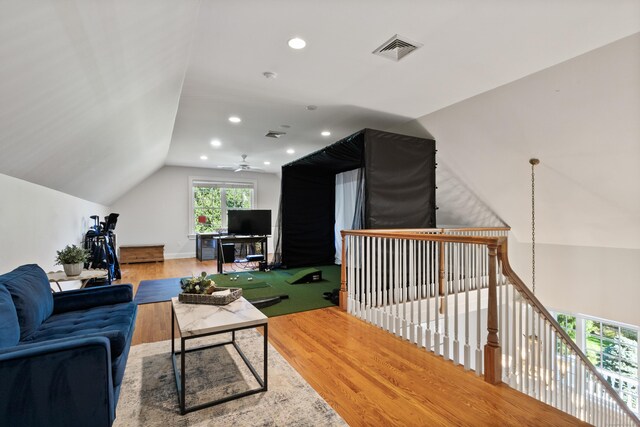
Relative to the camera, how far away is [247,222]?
7016 millimetres

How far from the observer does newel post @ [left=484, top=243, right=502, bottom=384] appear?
2209 millimetres

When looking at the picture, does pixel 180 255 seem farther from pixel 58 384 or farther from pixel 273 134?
pixel 58 384

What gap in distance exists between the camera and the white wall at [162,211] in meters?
8.29

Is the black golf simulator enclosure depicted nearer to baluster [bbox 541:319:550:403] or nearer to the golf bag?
baluster [bbox 541:319:550:403]

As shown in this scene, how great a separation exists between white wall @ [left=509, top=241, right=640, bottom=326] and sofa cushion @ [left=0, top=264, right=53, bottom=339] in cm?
683

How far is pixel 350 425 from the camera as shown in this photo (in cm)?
176

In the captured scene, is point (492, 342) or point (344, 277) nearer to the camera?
point (492, 342)

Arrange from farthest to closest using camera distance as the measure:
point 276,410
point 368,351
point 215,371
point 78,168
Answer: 1. point 78,168
2. point 368,351
3. point 215,371
4. point 276,410

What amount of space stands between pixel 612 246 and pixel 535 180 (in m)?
1.71

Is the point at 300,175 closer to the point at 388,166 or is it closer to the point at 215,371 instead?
the point at 388,166

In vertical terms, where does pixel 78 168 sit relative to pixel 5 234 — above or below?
above

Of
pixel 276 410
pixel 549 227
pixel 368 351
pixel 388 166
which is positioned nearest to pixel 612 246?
pixel 549 227

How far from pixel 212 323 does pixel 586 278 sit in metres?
6.16

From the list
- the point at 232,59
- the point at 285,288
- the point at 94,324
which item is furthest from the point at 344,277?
the point at 232,59
